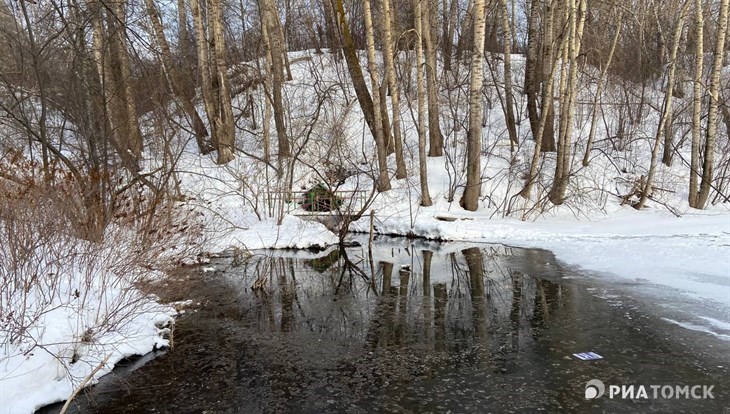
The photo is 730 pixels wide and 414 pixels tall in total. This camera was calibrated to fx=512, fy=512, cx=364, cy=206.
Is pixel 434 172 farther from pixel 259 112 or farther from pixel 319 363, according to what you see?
pixel 319 363

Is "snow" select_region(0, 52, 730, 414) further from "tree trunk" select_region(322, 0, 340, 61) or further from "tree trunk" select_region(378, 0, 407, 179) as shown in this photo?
"tree trunk" select_region(322, 0, 340, 61)

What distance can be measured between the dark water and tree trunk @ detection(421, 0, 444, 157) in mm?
9643

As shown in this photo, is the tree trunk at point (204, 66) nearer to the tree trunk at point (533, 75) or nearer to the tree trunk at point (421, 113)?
the tree trunk at point (421, 113)

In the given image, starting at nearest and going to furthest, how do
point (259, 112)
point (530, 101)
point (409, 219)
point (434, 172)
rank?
point (409, 219)
point (434, 172)
point (530, 101)
point (259, 112)

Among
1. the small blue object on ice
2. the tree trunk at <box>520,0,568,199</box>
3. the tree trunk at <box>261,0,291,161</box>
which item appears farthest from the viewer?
the tree trunk at <box>261,0,291,161</box>

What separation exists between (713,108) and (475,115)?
6868 mm

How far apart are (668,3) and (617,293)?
20.0 m

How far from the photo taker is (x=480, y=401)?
16.8ft

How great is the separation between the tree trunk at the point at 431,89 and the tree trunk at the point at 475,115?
71.9 inches

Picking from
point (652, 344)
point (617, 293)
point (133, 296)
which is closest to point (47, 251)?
point (133, 296)

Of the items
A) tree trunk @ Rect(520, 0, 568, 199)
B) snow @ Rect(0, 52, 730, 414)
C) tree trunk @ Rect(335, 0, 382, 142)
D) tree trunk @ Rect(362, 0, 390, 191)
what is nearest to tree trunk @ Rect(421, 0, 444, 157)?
snow @ Rect(0, 52, 730, 414)

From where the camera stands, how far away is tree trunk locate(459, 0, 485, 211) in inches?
566

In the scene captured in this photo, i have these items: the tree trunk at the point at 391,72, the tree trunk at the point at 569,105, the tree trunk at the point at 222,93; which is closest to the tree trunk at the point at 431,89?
the tree trunk at the point at 391,72

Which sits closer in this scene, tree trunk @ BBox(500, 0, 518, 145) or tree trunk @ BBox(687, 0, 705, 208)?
tree trunk @ BBox(687, 0, 705, 208)
